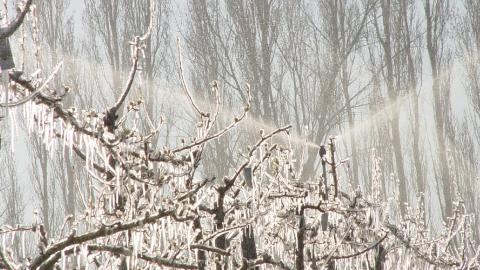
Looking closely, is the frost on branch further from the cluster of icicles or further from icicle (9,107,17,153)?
icicle (9,107,17,153)

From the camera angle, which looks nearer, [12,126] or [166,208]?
[12,126]

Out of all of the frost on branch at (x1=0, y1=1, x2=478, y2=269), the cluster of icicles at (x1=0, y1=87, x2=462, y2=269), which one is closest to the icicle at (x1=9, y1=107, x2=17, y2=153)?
the cluster of icicles at (x1=0, y1=87, x2=462, y2=269)

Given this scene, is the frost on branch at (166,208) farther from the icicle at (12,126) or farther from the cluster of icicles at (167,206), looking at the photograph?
the icicle at (12,126)

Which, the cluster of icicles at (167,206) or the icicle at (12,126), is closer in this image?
the icicle at (12,126)

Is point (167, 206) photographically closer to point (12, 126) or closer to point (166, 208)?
point (166, 208)

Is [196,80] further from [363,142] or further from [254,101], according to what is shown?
[363,142]

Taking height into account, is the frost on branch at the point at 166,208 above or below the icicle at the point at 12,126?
below

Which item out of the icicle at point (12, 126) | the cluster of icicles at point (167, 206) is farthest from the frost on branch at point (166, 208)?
the icicle at point (12, 126)

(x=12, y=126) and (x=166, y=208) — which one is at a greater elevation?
(x=12, y=126)

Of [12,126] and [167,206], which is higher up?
[12,126]

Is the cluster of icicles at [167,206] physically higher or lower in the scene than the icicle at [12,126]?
lower

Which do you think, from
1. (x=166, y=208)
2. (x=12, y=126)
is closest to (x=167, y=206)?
(x=166, y=208)

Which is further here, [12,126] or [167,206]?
[167,206]

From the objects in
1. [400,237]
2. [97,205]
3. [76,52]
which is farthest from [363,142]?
[97,205]
